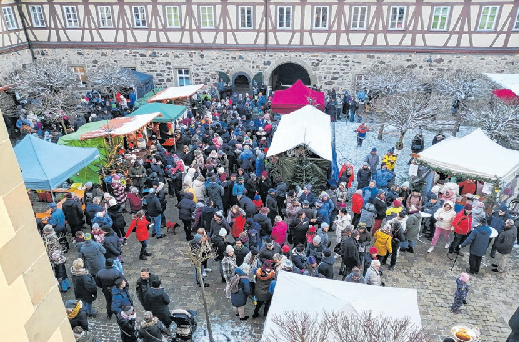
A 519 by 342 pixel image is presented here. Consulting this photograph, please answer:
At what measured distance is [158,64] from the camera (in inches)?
832

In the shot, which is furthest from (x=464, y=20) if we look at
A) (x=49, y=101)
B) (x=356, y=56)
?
(x=49, y=101)

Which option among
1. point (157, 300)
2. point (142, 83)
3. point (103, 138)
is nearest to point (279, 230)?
point (157, 300)

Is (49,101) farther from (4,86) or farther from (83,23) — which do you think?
(83,23)

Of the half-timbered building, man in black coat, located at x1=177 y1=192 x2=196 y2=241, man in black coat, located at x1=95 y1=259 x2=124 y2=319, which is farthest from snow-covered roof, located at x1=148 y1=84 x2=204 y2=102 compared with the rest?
man in black coat, located at x1=95 y1=259 x2=124 y2=319

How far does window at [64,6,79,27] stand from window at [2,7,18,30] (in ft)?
8.11

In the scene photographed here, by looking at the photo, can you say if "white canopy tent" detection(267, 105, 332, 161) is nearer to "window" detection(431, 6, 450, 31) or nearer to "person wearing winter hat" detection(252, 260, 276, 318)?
"person wearing winter hat" detection(252, 260, 276, 318)

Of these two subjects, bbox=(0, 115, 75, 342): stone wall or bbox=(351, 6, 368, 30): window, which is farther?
bbox=(351, 6, 368, 30): window

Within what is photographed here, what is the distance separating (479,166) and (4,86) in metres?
18.4

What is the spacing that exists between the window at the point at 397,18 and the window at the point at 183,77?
10375 millimetres

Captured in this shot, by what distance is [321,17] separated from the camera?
19109mm

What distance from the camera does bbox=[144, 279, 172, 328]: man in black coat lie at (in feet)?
20.7

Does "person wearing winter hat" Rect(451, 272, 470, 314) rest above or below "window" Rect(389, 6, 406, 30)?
below

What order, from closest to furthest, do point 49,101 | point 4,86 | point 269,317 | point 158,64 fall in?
point 269,317, point 49,101, point 4,86, point 158,64

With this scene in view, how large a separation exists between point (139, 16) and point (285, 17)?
7263 mm
